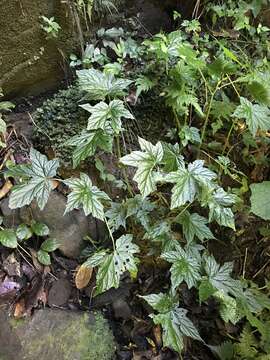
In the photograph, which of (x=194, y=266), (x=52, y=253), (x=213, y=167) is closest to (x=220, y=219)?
(x=194, y=266)

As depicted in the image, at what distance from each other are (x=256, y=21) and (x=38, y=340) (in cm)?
267

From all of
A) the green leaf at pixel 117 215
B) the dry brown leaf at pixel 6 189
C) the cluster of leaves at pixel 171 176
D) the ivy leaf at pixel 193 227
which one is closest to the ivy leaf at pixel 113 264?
the cluster of leaves at pixel 171 176

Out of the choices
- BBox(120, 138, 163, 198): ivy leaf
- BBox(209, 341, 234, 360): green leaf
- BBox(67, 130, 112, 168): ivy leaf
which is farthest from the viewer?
BBox(209, 341, 234, 360): green leaf

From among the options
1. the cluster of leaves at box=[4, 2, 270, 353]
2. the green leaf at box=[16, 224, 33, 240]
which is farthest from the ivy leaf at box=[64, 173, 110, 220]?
the green leaf at box=[16, 224, 33, 240]

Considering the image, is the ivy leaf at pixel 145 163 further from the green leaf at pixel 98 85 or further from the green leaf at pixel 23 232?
the green leaf at pixel 23 232

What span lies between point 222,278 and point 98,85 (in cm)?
126

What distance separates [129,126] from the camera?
2566mm

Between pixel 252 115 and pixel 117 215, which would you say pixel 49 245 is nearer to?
pixel 117 215

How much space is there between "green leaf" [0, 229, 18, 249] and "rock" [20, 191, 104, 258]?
0.52 feet

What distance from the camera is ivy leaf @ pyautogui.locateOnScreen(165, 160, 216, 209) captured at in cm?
194

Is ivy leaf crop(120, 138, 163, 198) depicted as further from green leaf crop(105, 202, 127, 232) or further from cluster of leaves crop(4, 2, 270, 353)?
green leaf crop(105, 202, 127, 232)

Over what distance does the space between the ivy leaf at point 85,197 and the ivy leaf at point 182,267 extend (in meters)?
0.44

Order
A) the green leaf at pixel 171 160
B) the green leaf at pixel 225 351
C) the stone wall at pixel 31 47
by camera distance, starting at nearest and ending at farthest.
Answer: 1. the green leaf at pixel 171 160
2. the green leaf at pixel 225 351
3. the stone wall at pixel 31 47

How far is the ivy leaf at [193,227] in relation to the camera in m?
2.17
